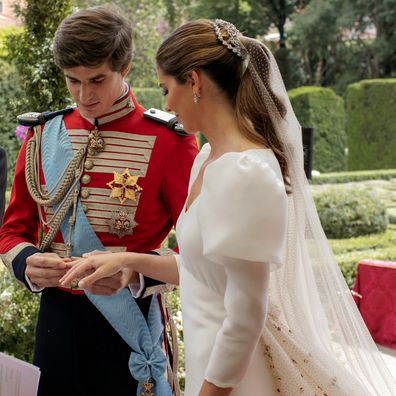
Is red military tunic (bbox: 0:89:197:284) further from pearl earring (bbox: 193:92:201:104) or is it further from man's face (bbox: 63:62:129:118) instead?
pearl earring (bbox: 193:92:201:104)

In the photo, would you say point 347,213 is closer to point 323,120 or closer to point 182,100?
point 182,100

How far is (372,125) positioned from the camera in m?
16.8

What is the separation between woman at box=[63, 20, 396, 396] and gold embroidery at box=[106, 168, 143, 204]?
255 mm

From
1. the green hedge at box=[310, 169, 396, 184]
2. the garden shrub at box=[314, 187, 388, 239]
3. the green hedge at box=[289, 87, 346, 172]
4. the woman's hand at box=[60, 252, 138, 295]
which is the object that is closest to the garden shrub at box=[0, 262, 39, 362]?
the woman's hand at box=[60, 252, 138, 295]

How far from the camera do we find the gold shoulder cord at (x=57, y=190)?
2.13 metres

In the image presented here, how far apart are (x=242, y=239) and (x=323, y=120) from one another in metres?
15.8

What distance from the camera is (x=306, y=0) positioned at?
24.0 m

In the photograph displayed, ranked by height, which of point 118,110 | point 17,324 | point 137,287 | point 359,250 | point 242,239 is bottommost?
point 359,250

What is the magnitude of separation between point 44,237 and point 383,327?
4439mm

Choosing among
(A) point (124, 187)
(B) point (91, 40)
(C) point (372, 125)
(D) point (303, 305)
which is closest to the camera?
(D) point (303, 305)

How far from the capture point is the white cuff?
204cm

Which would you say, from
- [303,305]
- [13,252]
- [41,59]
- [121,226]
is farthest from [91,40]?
[41,59]

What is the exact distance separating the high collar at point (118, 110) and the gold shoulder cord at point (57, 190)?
10 centimetres

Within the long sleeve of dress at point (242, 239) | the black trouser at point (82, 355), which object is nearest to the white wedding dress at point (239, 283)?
the long sleeve of dress at point (242, 239)
